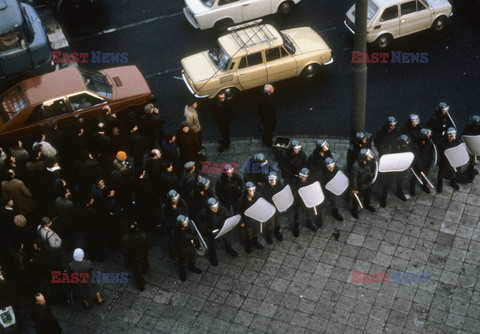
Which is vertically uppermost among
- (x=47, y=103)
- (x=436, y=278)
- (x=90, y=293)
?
(x=47, y=103)

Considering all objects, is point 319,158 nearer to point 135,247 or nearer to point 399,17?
point 135,247

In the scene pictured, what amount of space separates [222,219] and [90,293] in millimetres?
2500

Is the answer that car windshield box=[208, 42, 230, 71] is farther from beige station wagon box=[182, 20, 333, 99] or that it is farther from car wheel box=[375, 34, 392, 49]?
car wheel box=[375, 34, 392, 49]

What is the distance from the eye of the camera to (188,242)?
10242mm

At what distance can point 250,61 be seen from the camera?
48.4 feet

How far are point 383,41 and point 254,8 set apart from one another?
367 centimetres

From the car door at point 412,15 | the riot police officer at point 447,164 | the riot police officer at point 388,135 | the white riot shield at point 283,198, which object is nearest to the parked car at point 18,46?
the white riot shield at point 283,198

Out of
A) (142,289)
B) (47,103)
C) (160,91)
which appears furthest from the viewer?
(160,91)

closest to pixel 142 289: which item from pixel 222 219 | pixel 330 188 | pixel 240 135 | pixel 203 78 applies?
pixel 222 219

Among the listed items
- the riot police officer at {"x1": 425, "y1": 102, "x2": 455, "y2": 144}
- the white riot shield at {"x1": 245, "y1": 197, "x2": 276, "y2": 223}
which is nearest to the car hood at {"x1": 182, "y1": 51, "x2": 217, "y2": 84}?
the white riot shield at {"x1": 245, "y1": 197, "x2": 276, "y2": 223}

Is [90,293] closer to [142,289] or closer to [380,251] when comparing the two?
[142,289]

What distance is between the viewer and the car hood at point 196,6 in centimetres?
1692

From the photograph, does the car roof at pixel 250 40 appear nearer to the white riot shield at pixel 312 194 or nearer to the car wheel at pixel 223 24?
the car wheel at pixel 223 24

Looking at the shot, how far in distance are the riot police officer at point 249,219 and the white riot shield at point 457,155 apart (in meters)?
3.72
